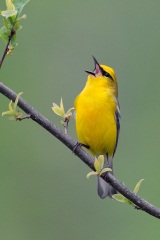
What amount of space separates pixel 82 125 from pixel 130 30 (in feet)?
14.6

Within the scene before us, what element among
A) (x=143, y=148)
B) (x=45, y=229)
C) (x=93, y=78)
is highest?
(x=93, y=78)

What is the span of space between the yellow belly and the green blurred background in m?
2.80

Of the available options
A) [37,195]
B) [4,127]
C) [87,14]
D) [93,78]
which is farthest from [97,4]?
[93,78]

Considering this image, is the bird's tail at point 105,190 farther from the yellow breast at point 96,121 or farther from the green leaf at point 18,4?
the green leaf at point 18,4

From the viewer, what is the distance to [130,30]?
9289mm

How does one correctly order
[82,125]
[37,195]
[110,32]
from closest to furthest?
[82,125] < [37,195] < [110,32]

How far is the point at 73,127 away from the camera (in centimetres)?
838

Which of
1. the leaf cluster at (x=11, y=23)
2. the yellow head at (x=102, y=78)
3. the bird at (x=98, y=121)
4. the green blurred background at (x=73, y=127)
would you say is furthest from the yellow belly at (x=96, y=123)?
the green blurred background at (x=73, y=127)

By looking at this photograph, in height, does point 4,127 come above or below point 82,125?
below

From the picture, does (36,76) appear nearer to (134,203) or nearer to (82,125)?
(82,125)

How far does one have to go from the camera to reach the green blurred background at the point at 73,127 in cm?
809

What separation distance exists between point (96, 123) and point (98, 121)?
24mm

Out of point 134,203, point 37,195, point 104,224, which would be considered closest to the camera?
point 134,203

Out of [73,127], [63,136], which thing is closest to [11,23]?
[63,136]
